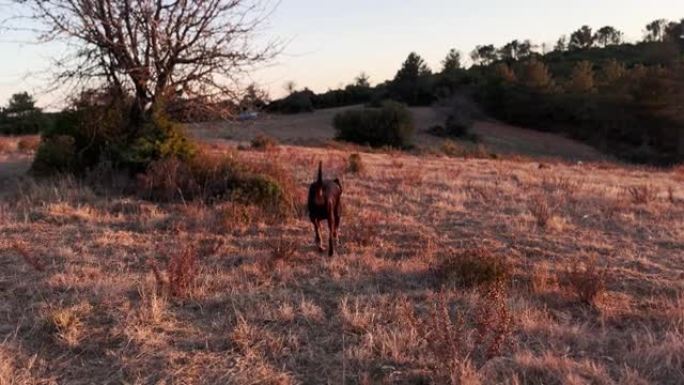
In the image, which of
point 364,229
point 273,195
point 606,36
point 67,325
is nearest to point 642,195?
point 364,229

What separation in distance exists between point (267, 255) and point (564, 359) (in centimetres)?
348

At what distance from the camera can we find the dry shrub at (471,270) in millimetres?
6137

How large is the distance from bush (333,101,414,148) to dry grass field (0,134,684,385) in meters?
30.1

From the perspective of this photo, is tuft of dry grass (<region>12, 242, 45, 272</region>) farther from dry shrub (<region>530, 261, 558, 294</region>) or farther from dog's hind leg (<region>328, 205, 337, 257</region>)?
dry shrub (<region>530, 261, 558, 294</region>)

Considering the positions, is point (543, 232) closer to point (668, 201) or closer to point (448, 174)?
point (668, 201)

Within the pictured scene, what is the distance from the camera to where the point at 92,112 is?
39.8 ft

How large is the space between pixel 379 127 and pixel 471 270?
115ft

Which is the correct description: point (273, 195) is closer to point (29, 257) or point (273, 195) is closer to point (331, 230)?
point (331, 230)

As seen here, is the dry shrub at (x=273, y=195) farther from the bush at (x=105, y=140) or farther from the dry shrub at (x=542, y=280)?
the dry shrub at (x=542, y=280)

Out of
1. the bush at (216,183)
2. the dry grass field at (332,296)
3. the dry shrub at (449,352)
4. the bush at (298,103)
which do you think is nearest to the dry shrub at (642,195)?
the dry grass field at (332,296)

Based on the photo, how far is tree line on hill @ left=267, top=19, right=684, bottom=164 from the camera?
54.3 meters

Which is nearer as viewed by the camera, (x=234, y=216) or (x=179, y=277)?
(x=179, y=277)

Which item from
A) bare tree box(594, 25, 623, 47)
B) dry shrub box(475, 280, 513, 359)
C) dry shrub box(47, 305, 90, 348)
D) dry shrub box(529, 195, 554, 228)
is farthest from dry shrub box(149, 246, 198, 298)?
bare tree box(594, 25, 623, 47)

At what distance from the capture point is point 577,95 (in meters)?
60.9
